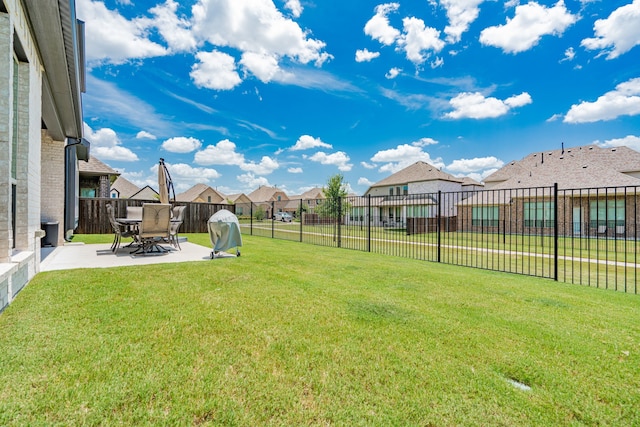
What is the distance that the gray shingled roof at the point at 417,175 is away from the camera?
115 ft

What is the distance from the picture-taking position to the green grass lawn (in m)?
1.79

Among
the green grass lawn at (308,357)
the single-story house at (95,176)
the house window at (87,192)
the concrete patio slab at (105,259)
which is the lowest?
the green grass lawn at (308,357)

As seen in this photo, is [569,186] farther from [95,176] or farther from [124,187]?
[124,187]

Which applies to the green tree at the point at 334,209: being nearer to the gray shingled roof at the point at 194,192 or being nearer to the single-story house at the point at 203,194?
the single-story house at the point at 203,194

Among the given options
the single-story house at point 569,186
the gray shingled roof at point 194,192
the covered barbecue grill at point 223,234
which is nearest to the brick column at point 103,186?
the covered barbecue grill at point 223,234

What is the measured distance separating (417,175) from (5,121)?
3762 cm

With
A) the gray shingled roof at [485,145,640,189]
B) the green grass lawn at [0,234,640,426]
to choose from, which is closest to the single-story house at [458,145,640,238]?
the gray shingled roof at [485,145,640,189]

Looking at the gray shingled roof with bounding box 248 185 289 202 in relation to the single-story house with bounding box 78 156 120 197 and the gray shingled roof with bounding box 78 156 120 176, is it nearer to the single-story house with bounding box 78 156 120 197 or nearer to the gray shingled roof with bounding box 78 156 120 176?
the single-story house with bounding box 78 156 120 197

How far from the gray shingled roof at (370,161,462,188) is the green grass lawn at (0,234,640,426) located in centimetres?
3255

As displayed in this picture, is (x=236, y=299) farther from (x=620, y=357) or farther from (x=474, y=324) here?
(x=620, y=357)

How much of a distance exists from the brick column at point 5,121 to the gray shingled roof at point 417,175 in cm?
3579

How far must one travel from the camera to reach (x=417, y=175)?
36.9m

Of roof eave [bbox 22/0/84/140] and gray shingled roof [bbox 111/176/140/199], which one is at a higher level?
gray shingled roof [bbox 111/176/140/199]

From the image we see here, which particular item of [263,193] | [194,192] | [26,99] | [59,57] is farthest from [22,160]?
[263,193]
